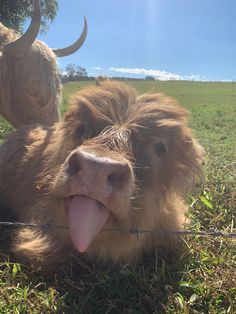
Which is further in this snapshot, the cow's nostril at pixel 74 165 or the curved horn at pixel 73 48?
the curved horn at pixel 73 48

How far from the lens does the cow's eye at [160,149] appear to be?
2951mm

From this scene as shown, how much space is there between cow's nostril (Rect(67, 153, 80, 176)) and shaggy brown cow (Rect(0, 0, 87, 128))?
357cm

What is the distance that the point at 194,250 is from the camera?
126 inches

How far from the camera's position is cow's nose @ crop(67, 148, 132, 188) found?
2.24m

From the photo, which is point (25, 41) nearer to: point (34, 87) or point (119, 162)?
point (34, 87)

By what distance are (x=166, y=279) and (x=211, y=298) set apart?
0.33m

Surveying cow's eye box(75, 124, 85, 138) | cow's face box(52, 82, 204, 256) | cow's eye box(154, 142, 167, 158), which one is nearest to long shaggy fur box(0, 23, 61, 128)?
cow's face box(52, 82, 204, 256)

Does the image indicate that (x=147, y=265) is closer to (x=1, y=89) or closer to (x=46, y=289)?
(x=46, y=289)

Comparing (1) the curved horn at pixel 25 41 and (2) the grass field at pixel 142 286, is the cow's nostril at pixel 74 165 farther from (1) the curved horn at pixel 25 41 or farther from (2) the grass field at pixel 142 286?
(1) the curved horn at pixel 25 41

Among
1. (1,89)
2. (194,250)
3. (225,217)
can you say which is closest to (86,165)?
(194,250)

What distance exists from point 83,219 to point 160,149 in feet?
2.90

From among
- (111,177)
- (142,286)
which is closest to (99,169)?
(111,177)

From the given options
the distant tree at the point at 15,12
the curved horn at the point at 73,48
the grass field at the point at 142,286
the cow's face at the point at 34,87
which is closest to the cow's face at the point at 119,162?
the grass field at the point at 142,286

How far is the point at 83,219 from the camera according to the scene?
2.37m
